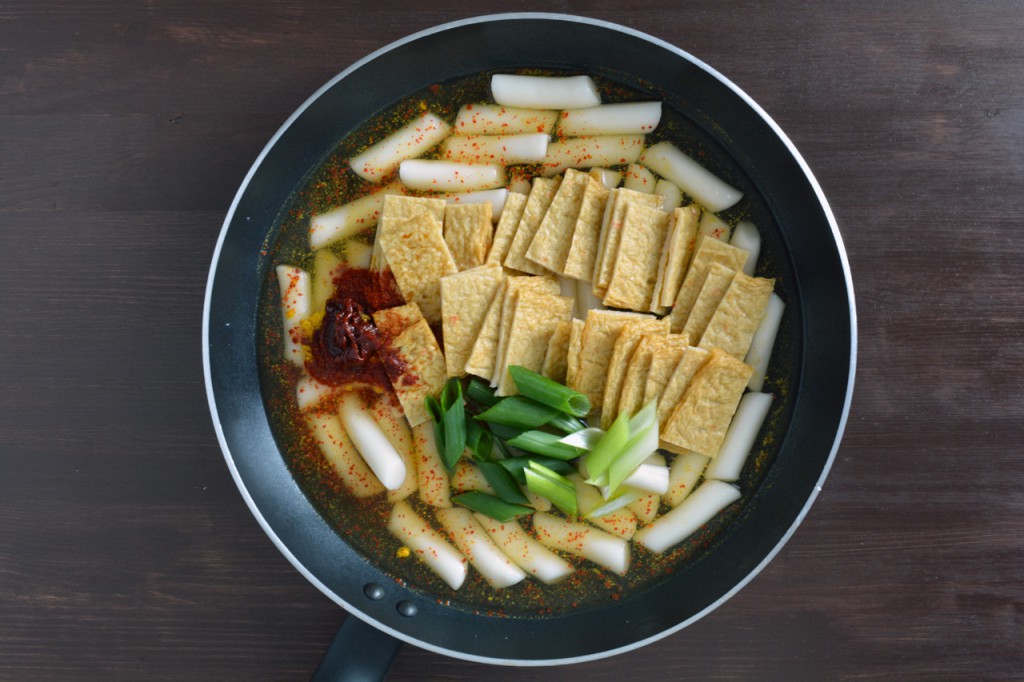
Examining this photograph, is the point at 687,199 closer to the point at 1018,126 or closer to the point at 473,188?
the point at 473,188

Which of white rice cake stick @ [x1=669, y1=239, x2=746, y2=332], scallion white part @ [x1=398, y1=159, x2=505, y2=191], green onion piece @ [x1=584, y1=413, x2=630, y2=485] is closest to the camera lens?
green onion piece @ [x1=584, y1=413, x2=630, y2=485]

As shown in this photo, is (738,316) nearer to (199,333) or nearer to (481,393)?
(481,393)

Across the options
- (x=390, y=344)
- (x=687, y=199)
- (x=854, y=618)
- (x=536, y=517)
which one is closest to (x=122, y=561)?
(x=390, y=344)

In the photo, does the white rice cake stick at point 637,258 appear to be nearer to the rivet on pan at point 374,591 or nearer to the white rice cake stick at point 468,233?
the white rice cake stick at point 468,233

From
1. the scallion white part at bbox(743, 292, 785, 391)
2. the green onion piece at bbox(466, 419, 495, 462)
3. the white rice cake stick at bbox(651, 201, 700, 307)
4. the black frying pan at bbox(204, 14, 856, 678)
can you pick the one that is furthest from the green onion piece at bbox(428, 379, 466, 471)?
the scallion white part at bbox(743, 292, 785, 391)

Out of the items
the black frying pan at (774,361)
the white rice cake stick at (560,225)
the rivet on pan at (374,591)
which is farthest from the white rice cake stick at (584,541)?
the white rice cake stick at (560,225)

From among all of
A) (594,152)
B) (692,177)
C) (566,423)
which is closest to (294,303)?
(566,423)

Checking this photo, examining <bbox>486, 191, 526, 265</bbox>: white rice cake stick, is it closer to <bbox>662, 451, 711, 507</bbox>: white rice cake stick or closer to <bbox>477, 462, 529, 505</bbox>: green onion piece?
<bbox>477, 462, 529, 505</bbox>: green onion piece

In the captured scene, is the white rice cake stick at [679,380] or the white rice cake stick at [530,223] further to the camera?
the white rice cake stick at [530,223]
